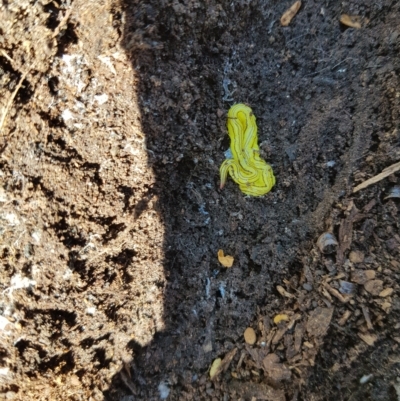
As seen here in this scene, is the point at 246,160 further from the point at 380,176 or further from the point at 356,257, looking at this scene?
the point at 356,257

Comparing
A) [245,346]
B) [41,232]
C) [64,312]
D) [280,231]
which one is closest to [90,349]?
[64,312]

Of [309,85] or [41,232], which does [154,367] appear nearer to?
[41,232]

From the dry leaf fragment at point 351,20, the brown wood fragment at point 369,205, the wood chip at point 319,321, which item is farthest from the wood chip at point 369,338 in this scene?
the dry leaf fragment at point 351,20

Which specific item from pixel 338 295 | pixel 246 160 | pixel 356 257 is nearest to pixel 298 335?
pixel 338 295

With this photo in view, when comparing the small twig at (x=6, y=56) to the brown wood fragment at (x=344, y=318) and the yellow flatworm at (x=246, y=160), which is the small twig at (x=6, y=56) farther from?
the brown wood fragment at (x=344, y=318)

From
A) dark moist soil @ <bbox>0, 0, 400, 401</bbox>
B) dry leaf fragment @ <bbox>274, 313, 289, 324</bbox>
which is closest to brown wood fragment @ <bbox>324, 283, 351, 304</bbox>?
dark moist soil @ <bbox>0, 0, 400, 401</bbox>

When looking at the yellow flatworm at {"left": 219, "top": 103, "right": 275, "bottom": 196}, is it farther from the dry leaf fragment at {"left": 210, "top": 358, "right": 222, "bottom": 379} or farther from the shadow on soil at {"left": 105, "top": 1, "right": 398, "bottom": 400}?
the dry leaf fragment at {"left": 210, "top": 358, "right": 222, "bottom": 379}

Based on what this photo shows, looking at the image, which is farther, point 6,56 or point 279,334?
point 279,334
